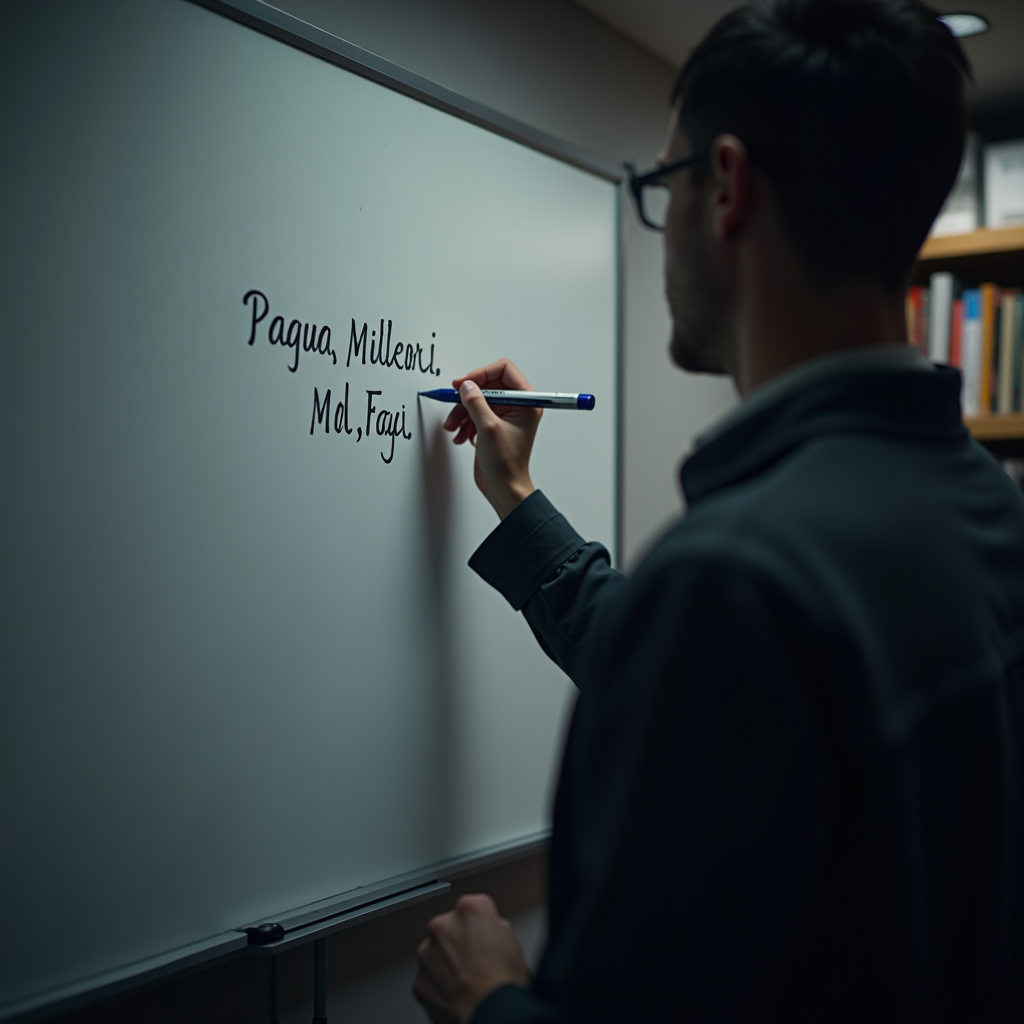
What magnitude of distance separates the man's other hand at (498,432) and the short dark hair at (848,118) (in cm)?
52

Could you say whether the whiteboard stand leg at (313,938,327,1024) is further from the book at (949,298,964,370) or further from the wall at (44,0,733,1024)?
the book at (949,298,964,370)

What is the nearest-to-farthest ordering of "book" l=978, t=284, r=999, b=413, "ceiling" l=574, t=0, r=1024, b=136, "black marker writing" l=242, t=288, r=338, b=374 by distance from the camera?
"black marker writing" l=242, t=288, r=338, b=374 → "ceiling" l=574, t=0, r=1024, b=136 → "book" l=978, t=284, r=999, b=413

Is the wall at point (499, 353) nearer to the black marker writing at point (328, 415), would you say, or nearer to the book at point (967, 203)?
the black marker writing at point (328, 415)

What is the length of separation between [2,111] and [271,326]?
0.92ft

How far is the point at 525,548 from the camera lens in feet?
3.45

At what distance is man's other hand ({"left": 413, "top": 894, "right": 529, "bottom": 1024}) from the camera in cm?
62

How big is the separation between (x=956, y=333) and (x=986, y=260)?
6.6 inches

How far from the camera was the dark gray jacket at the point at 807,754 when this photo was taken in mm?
463

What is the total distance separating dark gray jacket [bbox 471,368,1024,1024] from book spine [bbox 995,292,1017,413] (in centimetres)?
164

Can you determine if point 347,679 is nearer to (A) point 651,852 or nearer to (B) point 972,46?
(A) point 651,852

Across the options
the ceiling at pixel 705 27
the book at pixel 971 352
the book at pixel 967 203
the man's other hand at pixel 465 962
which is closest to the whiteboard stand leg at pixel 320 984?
the man's other hand at pixel 465 962

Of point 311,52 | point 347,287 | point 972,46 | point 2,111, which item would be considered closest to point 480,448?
point 347,287

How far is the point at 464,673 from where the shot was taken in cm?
117

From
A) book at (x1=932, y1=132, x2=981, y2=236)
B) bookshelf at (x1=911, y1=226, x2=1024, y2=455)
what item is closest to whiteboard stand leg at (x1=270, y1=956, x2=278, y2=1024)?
bookshelf at (x1=911, y1=226, x2=1024, y2=455)
